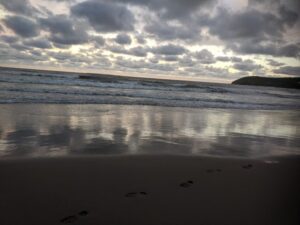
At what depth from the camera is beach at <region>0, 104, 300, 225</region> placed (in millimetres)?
3441

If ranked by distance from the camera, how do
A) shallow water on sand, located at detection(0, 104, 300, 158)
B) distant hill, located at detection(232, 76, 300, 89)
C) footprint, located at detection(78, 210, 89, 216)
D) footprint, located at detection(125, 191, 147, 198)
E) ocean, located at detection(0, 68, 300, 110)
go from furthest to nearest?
1. distant hill, located at detection(232, 76, 300, 89)
2. ocean, located at detection(0, 68, 300, 110)
3. shallow water on sand, located at detection(0, 104, 300, 158)
4. footprint, located at detection(125, 191, 147, 198)
5. footprint, located at detection(78, 210, 89, 216)

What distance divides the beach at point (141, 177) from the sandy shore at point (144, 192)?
0.04ft

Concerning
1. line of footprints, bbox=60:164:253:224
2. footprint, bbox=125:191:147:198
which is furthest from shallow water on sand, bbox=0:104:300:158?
footprint, bbox=125:191:147:198

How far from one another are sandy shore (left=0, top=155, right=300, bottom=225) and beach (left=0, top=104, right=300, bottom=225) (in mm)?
13

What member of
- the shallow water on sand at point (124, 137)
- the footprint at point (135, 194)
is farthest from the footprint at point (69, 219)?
the shallow water on sand at point (124, 137)

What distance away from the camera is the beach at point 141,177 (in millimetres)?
3441

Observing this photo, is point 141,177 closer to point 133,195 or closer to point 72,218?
point 133,195

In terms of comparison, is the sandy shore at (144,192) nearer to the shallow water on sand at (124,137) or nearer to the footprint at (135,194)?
the footprint at (135,194)

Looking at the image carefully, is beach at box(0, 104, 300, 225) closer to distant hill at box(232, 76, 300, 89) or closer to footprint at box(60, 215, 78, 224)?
footprint at box(60, 215, 78, 224)

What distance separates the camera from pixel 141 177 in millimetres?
4699

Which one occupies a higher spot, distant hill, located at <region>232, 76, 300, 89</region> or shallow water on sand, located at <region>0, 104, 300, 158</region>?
distant hill, located at <region>232, 76, 300, 89</region>

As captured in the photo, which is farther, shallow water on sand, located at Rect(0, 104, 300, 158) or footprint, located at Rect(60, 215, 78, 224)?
shallow water on sand, located at Rect(0, 104, 300, 158)

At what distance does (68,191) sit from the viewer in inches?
155

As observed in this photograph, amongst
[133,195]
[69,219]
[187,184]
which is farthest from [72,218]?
[187,184]
